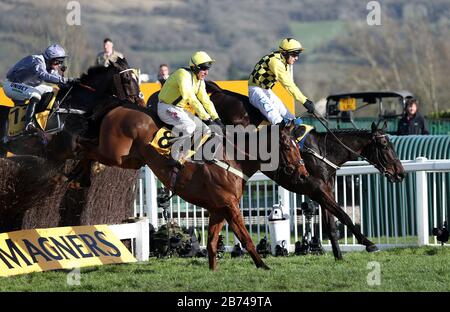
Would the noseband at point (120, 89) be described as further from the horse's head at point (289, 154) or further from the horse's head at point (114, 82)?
the horse's head at point (289, 154)

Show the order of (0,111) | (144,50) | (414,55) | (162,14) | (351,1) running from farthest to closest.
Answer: (351,1) → (162,14) → (144,50) → (414,55) → (0,111)

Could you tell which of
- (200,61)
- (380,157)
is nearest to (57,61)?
(200,61)

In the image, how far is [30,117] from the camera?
1270cm

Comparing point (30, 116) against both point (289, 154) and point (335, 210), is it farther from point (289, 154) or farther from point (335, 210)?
point (335, 210)

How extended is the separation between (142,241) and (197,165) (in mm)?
1881

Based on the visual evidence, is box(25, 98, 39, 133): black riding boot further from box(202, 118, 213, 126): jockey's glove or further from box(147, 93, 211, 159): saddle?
box(202, 118, 213, 126): jockey's glove

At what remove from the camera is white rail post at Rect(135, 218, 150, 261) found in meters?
12.4

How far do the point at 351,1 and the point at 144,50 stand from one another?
22.3 meters

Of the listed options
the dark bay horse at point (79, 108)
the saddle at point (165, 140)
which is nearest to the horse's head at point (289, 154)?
the saddle at point (165, 140)

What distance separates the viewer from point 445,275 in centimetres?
987

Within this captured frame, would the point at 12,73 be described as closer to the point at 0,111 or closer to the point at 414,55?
the point at 0,111

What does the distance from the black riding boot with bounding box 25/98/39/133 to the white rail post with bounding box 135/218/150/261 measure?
1798mm

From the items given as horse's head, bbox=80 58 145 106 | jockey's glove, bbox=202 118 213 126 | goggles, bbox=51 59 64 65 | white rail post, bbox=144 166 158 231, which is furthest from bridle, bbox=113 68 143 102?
jockey's glove, bbox=202 118 213 126
